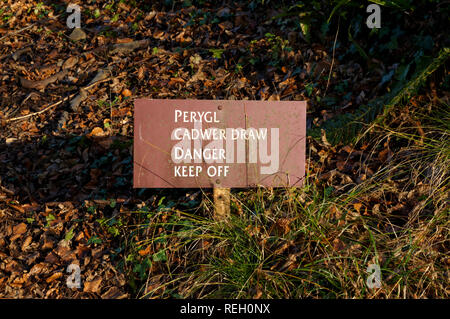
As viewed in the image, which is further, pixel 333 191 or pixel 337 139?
pixel 337 139

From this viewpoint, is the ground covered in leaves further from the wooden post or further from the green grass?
the wooden post

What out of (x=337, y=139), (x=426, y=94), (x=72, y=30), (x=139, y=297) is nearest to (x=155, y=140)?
(x=139, y=297)

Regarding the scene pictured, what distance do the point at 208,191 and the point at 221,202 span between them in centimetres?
49

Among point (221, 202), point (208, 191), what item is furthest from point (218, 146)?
point (208, 191)

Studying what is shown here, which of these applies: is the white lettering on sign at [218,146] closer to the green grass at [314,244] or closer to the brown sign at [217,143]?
the brown sign at [217,143]

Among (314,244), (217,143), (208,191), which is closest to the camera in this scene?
(314,244)

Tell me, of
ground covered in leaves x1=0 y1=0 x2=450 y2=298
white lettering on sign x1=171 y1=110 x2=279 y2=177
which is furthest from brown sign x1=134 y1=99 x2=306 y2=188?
ground covered in leaves x1=0 y1=0 x2=450 y2=298

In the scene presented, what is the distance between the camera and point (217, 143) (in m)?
2.79

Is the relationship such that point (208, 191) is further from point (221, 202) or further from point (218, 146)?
point (218, 146)

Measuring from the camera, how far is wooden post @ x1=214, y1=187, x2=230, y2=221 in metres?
2.84

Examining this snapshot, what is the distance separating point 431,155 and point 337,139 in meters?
0.78

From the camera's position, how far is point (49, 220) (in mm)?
3238

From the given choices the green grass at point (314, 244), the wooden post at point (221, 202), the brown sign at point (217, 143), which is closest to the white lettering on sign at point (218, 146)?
the brown sign at point (217, 143)
